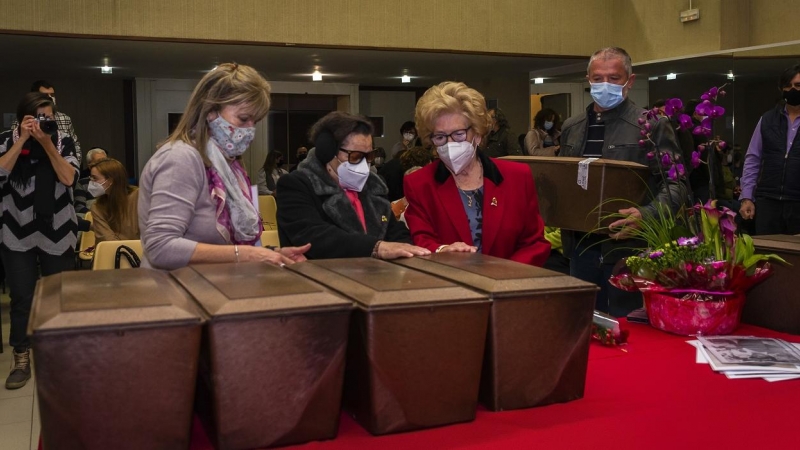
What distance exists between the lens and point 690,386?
5.45 ft

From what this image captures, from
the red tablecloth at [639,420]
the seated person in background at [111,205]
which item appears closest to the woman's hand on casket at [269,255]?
the red tablecloth at [639,420]

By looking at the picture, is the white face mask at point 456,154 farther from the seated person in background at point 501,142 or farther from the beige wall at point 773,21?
the beige wall at point 773,21

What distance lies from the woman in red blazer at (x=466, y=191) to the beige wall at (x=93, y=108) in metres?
11.1

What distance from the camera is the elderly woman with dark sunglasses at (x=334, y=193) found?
2.70 meters

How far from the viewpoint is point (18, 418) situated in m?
3.89

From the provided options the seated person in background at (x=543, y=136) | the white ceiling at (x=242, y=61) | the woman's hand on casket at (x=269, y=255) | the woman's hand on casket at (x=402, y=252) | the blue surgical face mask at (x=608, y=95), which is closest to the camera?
the woman's hand on casket at (x=269, y=255)

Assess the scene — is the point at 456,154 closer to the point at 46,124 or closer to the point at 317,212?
the point at 317,212

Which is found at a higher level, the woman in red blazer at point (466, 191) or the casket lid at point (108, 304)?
the woman in red blazer at point (466, 191)

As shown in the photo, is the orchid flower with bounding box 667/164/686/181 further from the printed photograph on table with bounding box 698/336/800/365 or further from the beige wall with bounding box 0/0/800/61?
the beige wall with bounding box 0/0/800/61

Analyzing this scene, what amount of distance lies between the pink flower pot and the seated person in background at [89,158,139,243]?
435cm

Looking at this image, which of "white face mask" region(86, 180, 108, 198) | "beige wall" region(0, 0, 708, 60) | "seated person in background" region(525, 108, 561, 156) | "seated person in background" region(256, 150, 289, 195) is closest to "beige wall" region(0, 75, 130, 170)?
"seated person in background" region(256, 150, 289, 195)

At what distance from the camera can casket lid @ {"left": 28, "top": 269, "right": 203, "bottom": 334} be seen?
1.11 meters

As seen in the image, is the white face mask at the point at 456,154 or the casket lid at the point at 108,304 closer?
the casket lid at the point at 108,304

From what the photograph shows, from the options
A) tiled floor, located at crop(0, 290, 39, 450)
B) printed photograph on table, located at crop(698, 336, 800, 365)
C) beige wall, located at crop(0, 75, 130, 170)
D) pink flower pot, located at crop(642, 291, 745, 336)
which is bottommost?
tiled floor, located at crop(0, 290, 39, 450)
